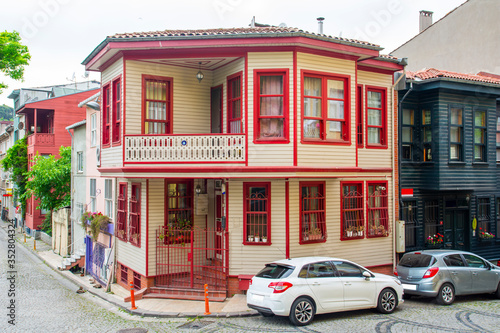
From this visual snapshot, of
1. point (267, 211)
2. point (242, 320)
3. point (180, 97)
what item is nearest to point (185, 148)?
point (180, 97)

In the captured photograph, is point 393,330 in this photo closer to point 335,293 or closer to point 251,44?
point 335,293

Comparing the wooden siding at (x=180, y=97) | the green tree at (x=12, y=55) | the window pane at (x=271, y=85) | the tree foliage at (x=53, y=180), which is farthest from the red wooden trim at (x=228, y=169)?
the tree foliage at (x=53, y=180)

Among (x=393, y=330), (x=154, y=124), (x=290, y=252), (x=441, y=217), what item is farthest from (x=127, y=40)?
(x=441, y=217)

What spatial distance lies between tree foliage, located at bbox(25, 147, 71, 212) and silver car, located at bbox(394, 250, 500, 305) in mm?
21728

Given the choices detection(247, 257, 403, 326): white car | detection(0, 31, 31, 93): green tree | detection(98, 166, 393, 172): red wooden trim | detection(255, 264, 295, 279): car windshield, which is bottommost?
detection(247, 257, 403, 326): white car

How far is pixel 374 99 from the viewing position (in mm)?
16578

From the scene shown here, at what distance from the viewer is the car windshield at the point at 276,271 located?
421 inches

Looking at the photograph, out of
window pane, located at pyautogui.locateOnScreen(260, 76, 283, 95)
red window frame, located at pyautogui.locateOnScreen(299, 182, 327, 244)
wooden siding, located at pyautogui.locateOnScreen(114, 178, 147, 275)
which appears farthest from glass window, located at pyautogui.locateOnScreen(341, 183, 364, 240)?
wooden siding, located at pyautogui.locateOnScreen(114, 178, 147, 275)

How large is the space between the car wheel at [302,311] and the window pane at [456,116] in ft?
35.2

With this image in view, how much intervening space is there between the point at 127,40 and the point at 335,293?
9.61 meters

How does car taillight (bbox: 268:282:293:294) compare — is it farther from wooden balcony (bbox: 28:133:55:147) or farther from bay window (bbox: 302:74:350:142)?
wooden balcony (bbox: 28:133:55:147)

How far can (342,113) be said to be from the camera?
14383 millimetres

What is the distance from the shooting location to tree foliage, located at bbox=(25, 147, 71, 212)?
27.6 meters

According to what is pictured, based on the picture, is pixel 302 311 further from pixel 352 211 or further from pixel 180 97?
pixel 180 97
